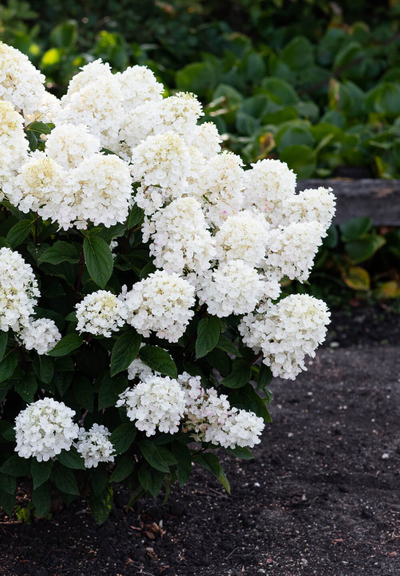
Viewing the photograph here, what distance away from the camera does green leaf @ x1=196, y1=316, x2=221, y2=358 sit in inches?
72.4

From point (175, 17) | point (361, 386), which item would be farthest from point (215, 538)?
point (175, 17)

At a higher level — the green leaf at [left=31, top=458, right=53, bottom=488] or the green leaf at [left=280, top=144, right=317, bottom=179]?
the green leaf at [left=31, top=458, right=53, bottom=488]

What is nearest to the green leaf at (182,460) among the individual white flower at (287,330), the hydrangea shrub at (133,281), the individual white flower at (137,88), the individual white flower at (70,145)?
the hydrangea shrub at (133,281)

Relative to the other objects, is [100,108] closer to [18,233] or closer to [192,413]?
[18,233]

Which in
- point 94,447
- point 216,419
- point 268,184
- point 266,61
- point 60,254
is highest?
point 268,184

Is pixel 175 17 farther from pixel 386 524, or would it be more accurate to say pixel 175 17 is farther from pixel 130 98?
pixel 386 524

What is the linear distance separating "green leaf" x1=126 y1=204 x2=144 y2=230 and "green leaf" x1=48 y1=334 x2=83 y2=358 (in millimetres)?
309

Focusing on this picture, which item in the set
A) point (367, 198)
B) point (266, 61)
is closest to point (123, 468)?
point (367, 198)

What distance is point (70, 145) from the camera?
1.82 meters

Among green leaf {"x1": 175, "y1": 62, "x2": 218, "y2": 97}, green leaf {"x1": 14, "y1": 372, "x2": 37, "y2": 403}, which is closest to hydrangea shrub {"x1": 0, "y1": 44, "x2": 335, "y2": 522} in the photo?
green leaf {"x1": 14, "y1": 372, "x2": 37, "y2": 403}

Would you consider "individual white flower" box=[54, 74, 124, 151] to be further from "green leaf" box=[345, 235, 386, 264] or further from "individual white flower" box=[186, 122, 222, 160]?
"green leaf" box=[345, 235, 386, 264]

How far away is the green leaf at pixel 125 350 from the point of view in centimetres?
181

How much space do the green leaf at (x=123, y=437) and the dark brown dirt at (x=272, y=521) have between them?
50 cm

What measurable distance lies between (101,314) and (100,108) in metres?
0.58
